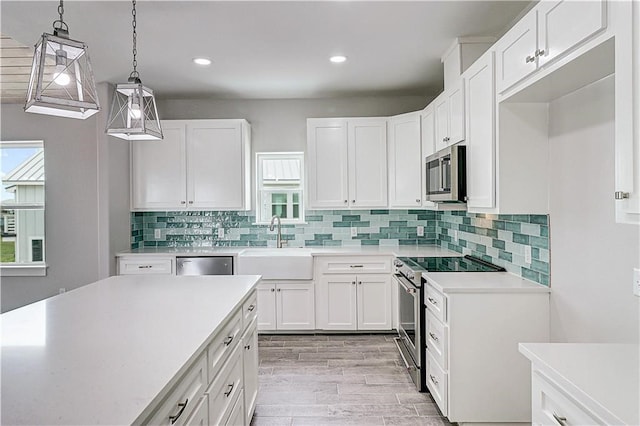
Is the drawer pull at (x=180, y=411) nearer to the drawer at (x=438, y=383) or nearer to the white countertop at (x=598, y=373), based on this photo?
the white countertop at (x=598, y=373)

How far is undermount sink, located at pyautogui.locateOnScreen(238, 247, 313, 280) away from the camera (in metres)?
4.06

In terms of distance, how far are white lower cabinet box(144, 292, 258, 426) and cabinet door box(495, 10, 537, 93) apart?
1.86 metres

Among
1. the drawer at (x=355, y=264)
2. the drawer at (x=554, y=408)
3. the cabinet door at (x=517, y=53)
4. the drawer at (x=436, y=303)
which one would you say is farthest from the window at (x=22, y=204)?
the drawer at (x=554, y=408)

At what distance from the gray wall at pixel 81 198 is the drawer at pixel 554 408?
3.97 m

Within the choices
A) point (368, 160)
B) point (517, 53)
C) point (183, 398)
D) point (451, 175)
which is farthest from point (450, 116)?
point (183, 398)

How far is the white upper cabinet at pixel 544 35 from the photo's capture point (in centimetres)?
146

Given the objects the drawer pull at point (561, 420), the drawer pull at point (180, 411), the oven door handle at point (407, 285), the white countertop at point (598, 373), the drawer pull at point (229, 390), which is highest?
the white countertop at point (598, 373)

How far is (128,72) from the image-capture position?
3.73 metres

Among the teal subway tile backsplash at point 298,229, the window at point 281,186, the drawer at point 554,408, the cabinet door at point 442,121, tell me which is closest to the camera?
the drawer at point 554,408

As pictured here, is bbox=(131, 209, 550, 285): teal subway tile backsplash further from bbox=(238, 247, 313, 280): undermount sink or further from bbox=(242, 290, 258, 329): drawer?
bbox=(242, 290, 258, 329): drawer

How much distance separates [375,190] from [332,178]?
0.49 meters

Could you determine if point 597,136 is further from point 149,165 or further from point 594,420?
point 149,165

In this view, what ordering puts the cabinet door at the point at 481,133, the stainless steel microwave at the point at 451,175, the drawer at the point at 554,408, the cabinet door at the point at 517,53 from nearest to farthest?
1. the drawer at the point at 554,408
2. the cabinet door at the point at 517,53
3. the cabinet door at the point at 481,133
4. the stainless steel microwave at the point at 451,175

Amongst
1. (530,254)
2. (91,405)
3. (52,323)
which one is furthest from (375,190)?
(91,405)
